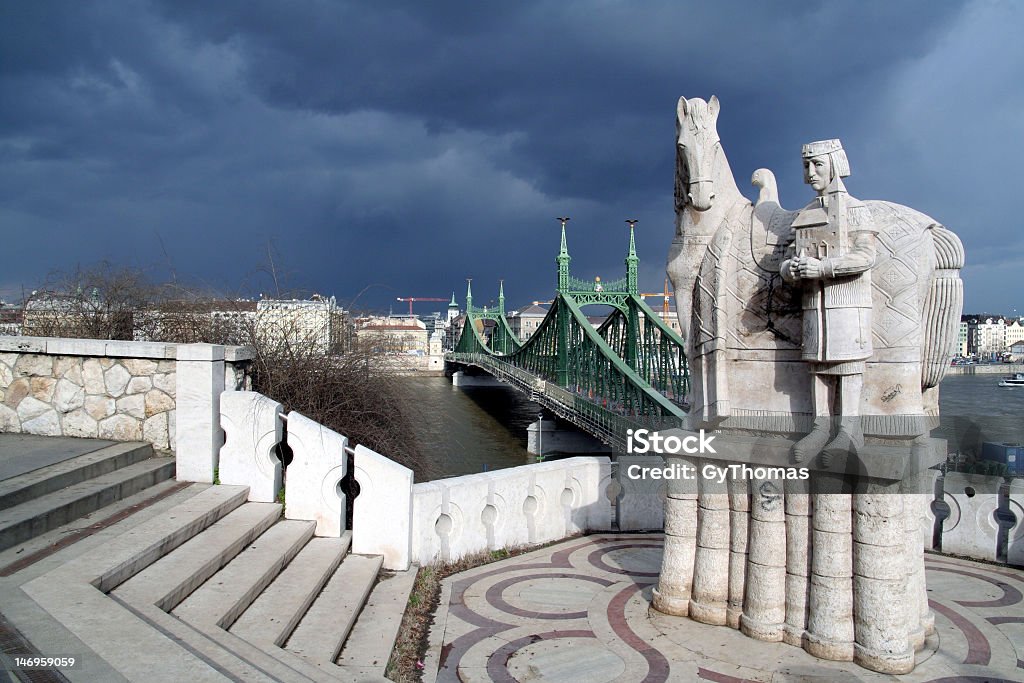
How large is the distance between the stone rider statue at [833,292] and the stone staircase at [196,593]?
2.40 meters

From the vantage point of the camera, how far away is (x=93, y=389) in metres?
4.91

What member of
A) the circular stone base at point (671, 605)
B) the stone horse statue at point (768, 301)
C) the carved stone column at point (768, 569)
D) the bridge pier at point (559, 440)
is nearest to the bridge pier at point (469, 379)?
the bridge pier at point (559, 440)

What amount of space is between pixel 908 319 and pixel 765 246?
31.3 inches

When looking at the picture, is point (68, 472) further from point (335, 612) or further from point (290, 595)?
point (335, 612)

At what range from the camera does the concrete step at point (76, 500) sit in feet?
10.5

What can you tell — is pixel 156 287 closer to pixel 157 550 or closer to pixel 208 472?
pixel 208 472

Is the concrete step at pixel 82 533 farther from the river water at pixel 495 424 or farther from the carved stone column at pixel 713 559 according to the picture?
the river water at pixel 495 424

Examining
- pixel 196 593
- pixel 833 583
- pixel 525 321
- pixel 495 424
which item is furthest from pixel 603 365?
pixel 525 321

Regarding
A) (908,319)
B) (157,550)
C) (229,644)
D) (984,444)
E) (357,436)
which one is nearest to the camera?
(229,644)

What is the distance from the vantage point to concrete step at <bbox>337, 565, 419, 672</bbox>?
10.4 feet

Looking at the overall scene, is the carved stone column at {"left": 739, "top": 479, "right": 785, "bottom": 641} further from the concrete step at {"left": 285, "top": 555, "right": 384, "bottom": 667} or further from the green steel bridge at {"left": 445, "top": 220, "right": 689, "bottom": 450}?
the green steel bridge at {"left": 445, "top": 220, "right": 689, "bottom": 450}

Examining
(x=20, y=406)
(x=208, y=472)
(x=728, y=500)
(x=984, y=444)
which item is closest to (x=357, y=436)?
(x=208, y=472)

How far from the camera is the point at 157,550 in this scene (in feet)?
10.7

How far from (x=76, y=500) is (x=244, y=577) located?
1.03 m
